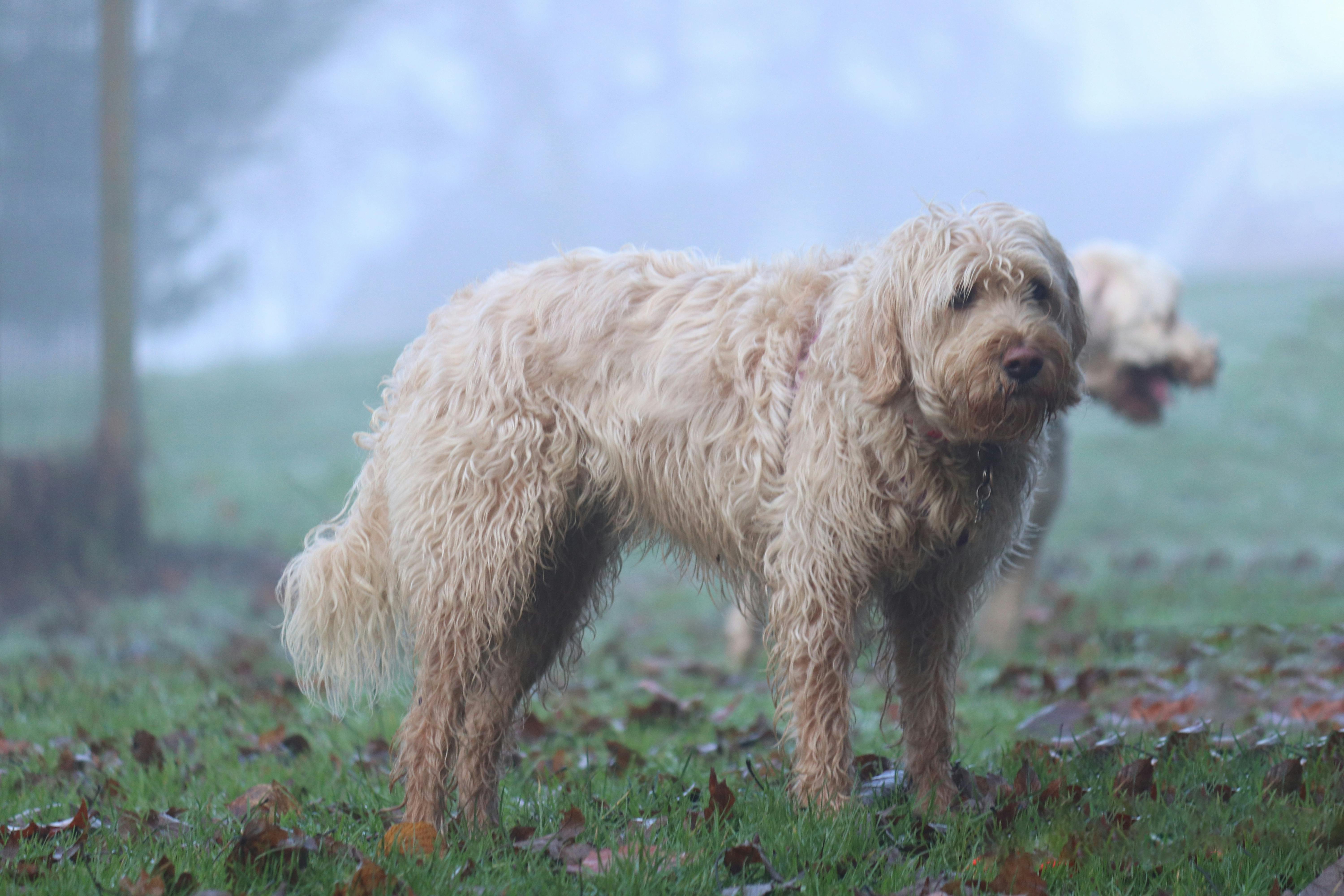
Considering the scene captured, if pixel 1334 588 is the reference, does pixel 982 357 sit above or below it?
above

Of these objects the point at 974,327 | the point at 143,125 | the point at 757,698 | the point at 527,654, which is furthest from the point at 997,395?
the point at 143,125

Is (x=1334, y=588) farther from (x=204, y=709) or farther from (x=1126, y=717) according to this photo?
(x=204, y=709)

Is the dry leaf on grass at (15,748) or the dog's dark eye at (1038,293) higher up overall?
the dog's dark eye at (1038,293)

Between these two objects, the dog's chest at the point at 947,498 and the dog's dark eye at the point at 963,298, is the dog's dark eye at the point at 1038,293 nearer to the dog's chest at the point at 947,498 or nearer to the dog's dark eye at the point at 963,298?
the dog's dark eye at the point at 963,298

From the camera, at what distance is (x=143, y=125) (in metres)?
14.7

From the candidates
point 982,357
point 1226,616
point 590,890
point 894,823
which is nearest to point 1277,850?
point 894,823

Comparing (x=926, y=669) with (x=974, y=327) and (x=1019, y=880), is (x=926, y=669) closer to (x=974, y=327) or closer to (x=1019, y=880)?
(x=1019, y=880)

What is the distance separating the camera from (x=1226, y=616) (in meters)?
7.92

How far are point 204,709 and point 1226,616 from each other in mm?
6176

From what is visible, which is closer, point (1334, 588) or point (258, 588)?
point (1334, 588)

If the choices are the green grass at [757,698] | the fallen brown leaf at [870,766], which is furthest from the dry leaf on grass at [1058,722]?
the fallen brown leaf at [870,766]

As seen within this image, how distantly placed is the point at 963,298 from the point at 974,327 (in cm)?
10

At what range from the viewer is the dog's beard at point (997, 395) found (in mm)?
3195

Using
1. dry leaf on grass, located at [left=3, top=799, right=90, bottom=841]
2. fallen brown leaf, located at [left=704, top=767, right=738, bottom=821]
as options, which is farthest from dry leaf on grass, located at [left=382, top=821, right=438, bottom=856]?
dry leaf on grass, located at [left=3, top=799, right=90, bottom=841]
